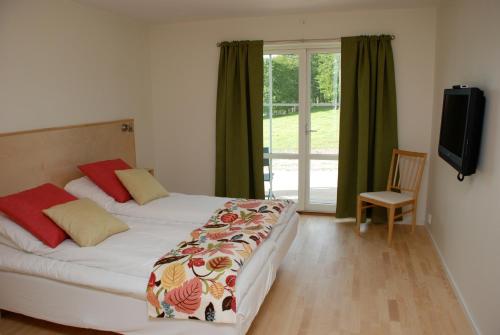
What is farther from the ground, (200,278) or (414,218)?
(200,278)

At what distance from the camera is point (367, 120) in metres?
4.48

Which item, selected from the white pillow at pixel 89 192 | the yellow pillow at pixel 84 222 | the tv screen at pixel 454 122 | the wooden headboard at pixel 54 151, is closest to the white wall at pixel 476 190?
the tv screen at pixel 454 122

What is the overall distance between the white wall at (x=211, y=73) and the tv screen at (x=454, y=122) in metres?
1.07

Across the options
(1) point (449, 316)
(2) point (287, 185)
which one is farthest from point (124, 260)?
(2) point (287, 185)

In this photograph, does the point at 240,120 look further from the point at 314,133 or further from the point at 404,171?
the point at 404,171

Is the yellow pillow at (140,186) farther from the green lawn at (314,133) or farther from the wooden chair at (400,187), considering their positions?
the wooden chair at (400,187)

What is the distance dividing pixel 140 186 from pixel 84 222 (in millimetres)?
935

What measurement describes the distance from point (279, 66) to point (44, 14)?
2533 millimetres

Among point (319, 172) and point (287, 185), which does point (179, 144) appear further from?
point (319, 172)

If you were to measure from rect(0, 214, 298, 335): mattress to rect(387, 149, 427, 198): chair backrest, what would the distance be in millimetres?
2286

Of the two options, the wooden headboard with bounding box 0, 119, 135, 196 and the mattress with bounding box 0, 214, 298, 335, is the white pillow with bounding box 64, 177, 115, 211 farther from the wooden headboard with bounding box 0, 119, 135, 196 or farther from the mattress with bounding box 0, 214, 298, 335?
the mattress with bounding box 0, 214, 298, 335

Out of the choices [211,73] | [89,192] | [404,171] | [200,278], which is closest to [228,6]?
[211,73]

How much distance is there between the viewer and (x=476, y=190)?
2674mm

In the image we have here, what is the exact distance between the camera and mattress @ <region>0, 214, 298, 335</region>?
2307 mm
